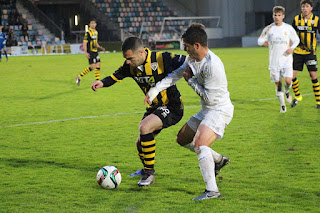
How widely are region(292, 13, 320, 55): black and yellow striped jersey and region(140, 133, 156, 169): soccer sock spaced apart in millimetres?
6462

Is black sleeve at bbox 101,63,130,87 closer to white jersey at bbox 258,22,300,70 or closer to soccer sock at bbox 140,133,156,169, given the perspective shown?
soccer sock at bbox 140,133,156,169

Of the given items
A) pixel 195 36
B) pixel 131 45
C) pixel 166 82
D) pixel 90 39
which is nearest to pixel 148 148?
pixel 166 82

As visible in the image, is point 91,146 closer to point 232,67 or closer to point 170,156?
point 170,156

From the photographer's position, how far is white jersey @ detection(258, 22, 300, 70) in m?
10.3

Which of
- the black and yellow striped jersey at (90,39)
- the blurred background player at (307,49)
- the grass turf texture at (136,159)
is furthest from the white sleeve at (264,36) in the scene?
the black and yellow striped jersey at (90,39)

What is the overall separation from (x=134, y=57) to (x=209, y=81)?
0.89 m

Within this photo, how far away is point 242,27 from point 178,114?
1525 inches

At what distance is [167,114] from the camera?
5668mm

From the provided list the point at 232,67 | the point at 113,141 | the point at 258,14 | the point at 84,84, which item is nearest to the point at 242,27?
the point at 258,14

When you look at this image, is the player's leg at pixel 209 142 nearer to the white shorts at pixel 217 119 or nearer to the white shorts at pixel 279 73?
the white shorts at pixel 217 119

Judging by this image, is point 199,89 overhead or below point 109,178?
overhead

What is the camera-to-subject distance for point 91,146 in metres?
7.89

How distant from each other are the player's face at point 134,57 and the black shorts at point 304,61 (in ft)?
20.8

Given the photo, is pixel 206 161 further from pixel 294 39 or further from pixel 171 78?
pixel 294 39
